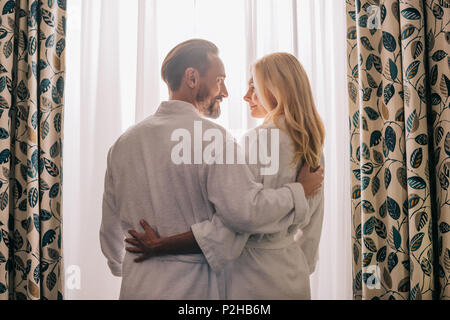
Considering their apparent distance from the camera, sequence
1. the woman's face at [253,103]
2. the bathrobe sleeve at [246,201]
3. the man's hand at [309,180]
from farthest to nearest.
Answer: the woman's face at [253,103], the man's hand at [309,180], the bathrobe sleeve at [246,201]

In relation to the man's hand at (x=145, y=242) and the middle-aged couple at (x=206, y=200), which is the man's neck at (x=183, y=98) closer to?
the middle-aged couple at (x=206, y=200)

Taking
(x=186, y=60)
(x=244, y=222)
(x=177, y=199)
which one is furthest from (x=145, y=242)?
(x=186, y=60)

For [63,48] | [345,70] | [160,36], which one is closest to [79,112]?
[63,48]

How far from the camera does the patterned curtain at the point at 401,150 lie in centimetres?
124

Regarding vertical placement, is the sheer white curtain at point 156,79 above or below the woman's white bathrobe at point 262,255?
above

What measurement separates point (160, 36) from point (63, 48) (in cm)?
35

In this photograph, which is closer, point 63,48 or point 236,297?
point 236,297

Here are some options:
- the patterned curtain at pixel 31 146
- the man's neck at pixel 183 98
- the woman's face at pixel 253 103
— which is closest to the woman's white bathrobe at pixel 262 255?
the woman's face at pixel 253 103

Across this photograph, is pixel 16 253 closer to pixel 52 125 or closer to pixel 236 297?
pixel 52 125

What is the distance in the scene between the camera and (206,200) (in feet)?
3.46

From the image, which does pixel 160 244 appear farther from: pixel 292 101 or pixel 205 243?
pixel 292 101

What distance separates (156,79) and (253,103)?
0.37 m

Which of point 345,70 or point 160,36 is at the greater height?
point 160,36

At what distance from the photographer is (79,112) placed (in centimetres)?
138
